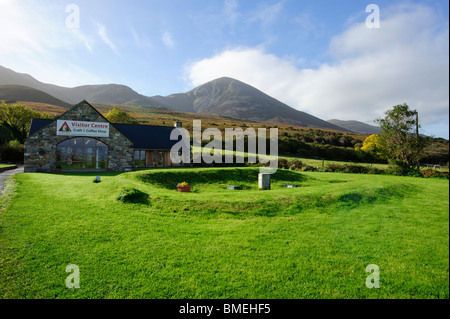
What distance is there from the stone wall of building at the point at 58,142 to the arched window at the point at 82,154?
0.56 meters

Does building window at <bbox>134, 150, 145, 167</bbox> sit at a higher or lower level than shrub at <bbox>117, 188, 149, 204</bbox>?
higher

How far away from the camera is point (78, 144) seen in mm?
29375

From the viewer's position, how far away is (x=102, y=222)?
9133mm

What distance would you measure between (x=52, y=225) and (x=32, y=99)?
6784 inches

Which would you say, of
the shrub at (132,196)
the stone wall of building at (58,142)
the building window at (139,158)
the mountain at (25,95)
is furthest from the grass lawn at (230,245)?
the mountain at (25,95)

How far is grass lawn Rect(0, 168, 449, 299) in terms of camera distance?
16.2ft

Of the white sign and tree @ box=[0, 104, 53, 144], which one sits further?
tree @ box=[0, 104, 53, 144]

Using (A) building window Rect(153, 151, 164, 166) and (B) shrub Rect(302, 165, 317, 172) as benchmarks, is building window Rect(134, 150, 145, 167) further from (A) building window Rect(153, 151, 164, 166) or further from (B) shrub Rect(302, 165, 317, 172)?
(B) shrub Rect(302, 165, 317, 172)

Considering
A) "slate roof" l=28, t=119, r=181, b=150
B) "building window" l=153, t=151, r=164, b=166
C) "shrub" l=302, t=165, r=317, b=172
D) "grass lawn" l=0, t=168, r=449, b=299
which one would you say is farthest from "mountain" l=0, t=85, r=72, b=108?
"grass lawn" l=0, t=168, r=449, b=299

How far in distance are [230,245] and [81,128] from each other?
29.1 metres

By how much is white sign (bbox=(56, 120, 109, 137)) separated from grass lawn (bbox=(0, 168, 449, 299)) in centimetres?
1850

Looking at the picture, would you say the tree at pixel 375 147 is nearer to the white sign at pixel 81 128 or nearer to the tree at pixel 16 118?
the white sign at pixel 81 128
